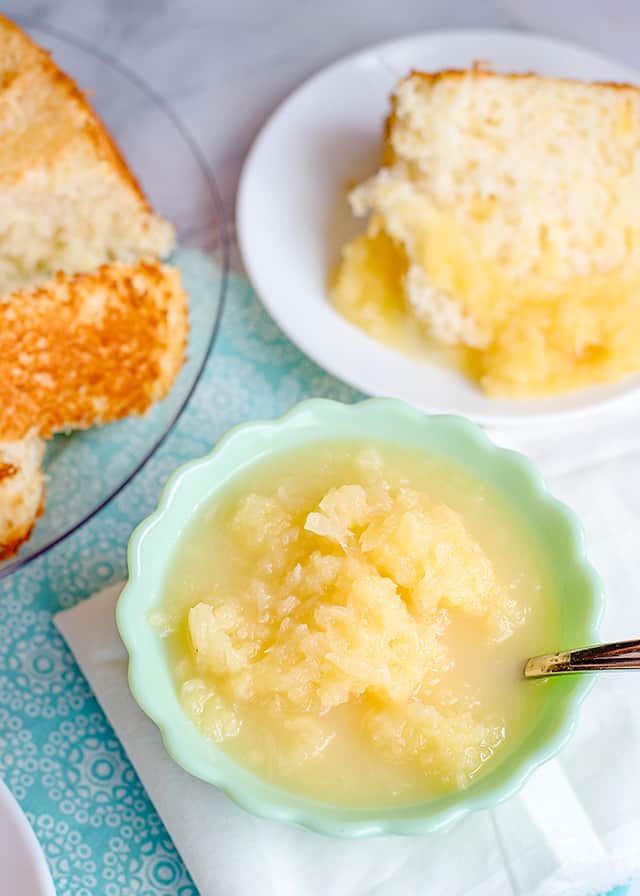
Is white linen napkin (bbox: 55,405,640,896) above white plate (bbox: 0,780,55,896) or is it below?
below

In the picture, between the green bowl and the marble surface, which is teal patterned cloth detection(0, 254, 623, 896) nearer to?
the green bowl

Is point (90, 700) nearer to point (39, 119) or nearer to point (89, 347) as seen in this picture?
point (89, 347)

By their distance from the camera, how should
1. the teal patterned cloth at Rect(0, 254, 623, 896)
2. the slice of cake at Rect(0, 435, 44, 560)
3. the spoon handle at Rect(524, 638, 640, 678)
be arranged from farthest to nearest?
the slice of cake at Rect(0, 435, 44, 560)
the teal patterned cloth at Rect(0, 254, 623, 896)
the spoon handle at Rect(524, 638, 640, 678)

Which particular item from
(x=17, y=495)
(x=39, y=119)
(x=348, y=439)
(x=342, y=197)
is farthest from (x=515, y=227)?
(x=17, y=495)

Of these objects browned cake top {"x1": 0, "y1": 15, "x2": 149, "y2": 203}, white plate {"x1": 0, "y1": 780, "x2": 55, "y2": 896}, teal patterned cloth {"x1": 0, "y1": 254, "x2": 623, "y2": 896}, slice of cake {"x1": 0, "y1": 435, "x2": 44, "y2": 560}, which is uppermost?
browned cake top {"x1": 0, "y1": 15, "x2": 149, "y2": 203}

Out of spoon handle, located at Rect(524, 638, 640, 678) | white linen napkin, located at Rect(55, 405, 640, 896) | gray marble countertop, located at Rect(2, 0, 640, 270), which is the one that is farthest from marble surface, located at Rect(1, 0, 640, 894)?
spoon handle, located at Rect(524, 638, 640, 678)

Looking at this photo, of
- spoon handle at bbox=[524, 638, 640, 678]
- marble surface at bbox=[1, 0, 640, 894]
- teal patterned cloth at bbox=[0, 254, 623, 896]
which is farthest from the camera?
marble surface at bbox=[1, 0, 640, 894]

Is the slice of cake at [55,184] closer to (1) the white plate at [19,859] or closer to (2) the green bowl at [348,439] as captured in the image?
(2) the green bowl at [348,439]
